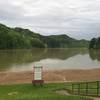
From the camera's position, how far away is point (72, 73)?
125 feet

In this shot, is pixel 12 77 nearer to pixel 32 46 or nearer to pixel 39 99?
pixel 39 99

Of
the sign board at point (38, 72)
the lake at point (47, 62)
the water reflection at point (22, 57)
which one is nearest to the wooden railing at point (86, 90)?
the sign board at point (38, 72)

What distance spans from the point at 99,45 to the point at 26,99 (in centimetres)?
12971

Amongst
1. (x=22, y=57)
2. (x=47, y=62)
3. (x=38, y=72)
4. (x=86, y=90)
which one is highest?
(x=38, y=72)

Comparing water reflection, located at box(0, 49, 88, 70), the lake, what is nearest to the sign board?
the lake

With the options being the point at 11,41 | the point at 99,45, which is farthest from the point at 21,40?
the point at 99,45

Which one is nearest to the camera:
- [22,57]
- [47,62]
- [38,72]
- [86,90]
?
[86,90]

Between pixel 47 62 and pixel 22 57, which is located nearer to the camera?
pixel 47 62

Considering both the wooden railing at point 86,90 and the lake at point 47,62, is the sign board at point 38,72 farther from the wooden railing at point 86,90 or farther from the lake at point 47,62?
the lake at point 47,62

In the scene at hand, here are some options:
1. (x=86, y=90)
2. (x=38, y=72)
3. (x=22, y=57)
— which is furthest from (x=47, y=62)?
(x=86, y=90)

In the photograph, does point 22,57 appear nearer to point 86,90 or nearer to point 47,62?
point 47,62

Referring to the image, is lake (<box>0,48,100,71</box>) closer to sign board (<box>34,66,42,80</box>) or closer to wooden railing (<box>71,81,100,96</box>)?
sign board (<box>34,66,42,80</box>)

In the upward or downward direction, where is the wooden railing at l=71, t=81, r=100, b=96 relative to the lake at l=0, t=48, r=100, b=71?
upward

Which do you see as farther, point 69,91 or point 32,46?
point 32,46
